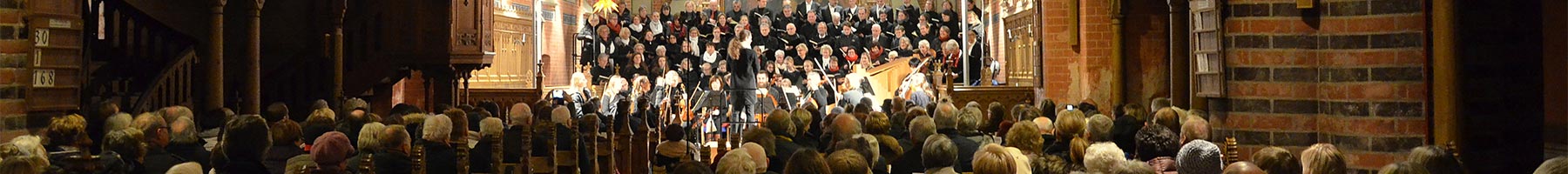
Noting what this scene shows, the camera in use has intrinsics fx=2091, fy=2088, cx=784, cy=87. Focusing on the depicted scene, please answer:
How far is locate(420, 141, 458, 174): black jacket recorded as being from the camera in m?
8.02

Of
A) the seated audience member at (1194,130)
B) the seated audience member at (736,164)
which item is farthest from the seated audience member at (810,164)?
the seated audience member at (1194,130)

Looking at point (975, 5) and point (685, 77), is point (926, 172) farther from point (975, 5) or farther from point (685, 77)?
point (685, 77)

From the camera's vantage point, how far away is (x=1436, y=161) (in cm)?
666

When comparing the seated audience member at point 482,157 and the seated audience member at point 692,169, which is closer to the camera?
the seated audience member at point 692,169

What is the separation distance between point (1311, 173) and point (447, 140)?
13.0ft

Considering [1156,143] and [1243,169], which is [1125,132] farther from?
[1243,169]

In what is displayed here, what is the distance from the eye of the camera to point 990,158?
6.49 m

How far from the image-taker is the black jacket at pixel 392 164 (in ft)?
25.2

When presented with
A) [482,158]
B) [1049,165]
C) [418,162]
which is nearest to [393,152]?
[482,158]

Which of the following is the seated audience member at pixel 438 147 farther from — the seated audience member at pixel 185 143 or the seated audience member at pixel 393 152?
the seated audience member at pixel 185 143

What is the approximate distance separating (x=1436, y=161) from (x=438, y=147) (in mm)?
4053

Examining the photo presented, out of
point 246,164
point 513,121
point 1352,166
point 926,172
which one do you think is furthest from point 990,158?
point 513,121

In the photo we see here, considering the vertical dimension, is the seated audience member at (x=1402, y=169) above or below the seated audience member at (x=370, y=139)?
below

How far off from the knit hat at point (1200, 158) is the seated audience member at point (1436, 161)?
61 centimetres
